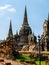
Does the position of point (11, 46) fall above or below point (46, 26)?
below

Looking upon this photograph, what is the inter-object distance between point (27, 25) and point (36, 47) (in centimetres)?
3070

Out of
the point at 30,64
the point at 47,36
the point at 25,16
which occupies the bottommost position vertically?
the point at 30,64

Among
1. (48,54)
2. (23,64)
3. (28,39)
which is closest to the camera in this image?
(23,64)

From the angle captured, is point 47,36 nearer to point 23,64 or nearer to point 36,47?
point 36,47

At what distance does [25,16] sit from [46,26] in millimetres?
26175

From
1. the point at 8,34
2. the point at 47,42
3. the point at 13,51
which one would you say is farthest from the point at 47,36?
the point at 8,34

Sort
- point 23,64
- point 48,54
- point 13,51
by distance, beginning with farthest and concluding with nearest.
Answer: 1. point 48,54
2. point 13,51
3. point 23,64

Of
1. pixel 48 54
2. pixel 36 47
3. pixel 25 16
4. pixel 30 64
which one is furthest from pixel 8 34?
pixel 30 64

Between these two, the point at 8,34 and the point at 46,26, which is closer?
the point at 46,26

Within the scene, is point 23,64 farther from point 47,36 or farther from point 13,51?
point 47,36

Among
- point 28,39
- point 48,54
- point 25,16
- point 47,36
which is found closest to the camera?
point 48,54

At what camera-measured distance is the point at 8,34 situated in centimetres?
11219

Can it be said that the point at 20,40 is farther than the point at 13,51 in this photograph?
Yes

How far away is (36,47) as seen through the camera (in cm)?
7256
